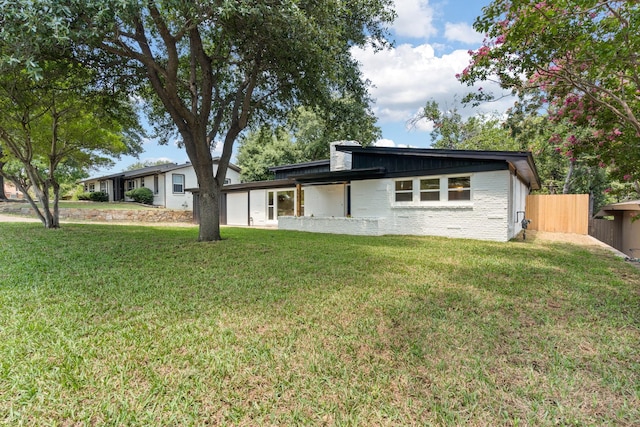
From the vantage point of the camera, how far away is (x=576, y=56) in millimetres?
5734

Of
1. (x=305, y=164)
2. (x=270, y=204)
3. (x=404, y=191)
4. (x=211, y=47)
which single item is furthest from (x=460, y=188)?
(x=270, y=204)

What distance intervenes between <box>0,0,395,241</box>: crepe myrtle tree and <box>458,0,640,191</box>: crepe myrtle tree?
10.5 feet

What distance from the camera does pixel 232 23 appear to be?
6.60 meters

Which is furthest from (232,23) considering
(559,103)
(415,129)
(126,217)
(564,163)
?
(564,163)

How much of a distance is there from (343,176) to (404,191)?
8.58 feet

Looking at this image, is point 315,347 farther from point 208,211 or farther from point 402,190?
point 402,190

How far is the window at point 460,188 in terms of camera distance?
10922 mm

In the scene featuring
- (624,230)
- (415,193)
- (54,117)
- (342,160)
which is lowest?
(624,230)

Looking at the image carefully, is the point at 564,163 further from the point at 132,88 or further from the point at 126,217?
the point at 126,217

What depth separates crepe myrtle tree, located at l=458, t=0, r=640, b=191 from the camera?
5.00 metres

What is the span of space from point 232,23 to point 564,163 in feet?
79.0

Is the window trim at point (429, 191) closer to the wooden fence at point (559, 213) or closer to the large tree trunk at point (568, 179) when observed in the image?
the wooden fence at point (559, 213)

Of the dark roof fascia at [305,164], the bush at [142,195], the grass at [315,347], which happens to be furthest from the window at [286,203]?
the bush at [142,195]

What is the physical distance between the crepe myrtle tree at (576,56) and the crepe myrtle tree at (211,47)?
126 inches
